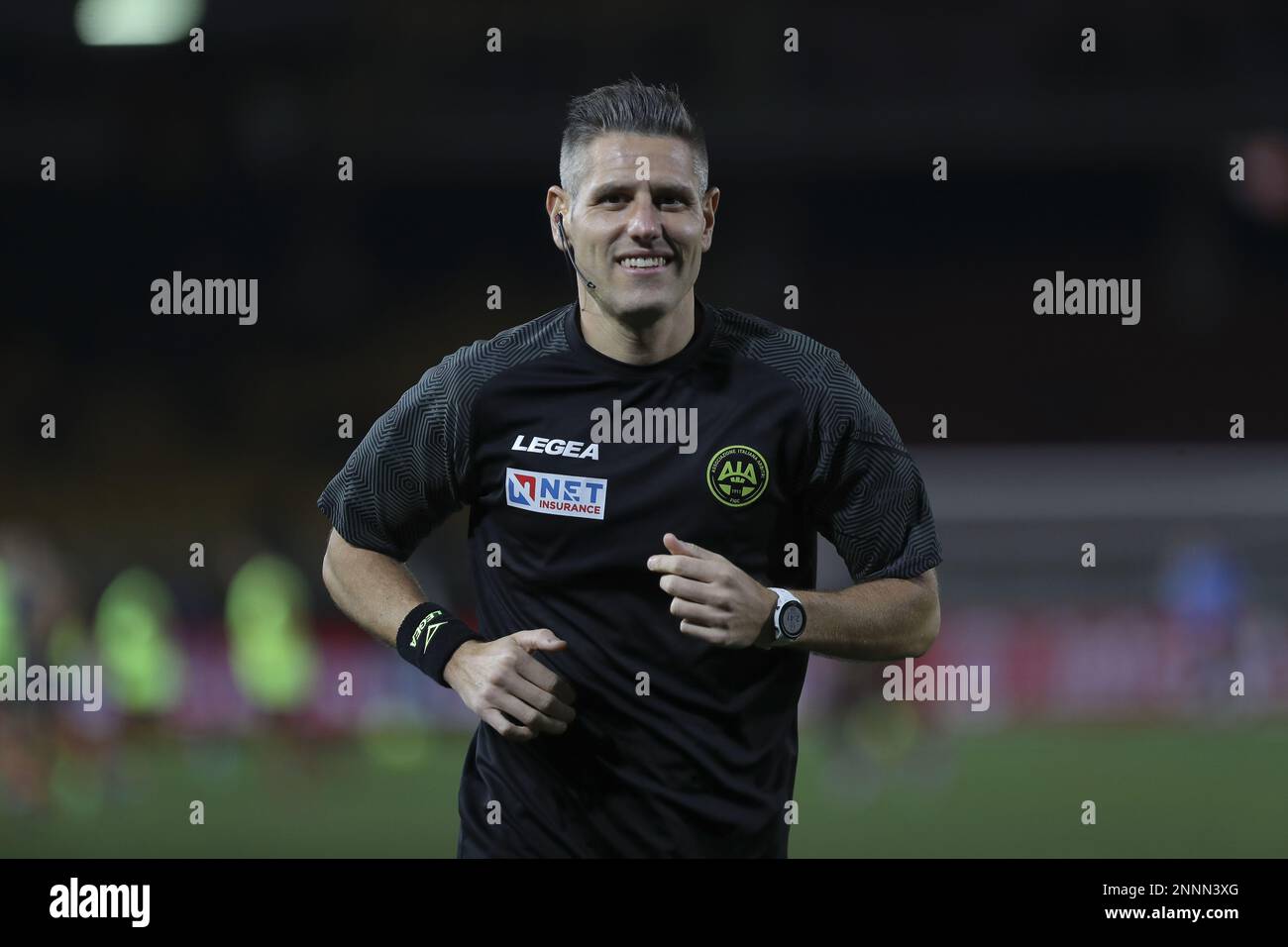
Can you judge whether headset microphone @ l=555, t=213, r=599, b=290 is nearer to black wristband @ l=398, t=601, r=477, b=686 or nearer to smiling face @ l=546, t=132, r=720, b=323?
smiling face @ l=546, t=132, r=720, b=323

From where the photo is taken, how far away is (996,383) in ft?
46.9

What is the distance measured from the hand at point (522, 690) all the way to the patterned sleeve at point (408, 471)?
42 cm

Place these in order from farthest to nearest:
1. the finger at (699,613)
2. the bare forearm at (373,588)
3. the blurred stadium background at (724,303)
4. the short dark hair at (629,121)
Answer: the blurred stadium background at (724,303), the bare forearm at (373,588), the short dark hair at (629,121), the finger at (699,613)

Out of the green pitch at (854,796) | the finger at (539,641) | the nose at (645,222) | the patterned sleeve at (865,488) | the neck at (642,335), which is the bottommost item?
the green pitch at (854,796)

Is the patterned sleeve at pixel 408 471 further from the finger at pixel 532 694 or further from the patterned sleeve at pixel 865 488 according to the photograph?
the patterned sleeve at pixel 865 488

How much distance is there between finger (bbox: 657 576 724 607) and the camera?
2584mm

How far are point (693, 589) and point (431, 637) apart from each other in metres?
0.63

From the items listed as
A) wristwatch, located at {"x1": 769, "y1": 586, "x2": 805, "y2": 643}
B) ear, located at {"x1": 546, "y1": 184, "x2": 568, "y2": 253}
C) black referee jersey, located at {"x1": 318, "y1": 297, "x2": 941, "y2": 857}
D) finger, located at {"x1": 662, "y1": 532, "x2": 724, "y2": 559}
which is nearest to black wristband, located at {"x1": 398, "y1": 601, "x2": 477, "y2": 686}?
black referee jersey, located at {"x1": 318, "y1": 297, "x2": 941, "y2": 857}

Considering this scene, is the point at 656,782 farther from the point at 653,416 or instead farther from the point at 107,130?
the point at 107,130

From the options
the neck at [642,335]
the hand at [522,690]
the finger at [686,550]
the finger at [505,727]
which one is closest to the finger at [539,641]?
the hand at [522,690]

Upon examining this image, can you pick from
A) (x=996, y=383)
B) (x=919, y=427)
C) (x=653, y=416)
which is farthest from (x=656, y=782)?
(x=996, y=383)

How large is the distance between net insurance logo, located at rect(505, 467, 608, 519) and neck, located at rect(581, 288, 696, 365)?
0.28 meters

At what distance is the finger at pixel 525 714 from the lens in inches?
105

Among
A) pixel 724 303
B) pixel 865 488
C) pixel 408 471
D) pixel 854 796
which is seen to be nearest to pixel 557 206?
pixel 408 471
